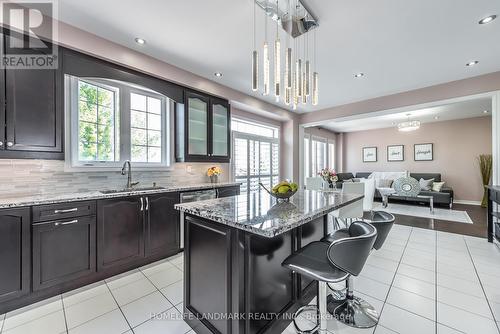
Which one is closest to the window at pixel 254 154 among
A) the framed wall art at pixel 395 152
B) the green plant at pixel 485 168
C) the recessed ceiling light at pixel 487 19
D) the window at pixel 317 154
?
the window at pixel 317 154

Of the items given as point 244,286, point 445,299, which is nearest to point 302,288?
point 244,286

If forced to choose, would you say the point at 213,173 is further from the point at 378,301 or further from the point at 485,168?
the point at 485,168

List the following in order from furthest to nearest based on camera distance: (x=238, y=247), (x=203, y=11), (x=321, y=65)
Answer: (x=321, y=65) → (x=203, y=11) → (x=238, y=247)

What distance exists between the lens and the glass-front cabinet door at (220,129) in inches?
149

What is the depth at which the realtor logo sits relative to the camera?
1.92 metres

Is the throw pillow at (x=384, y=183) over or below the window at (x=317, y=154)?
below

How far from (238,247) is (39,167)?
2.49 meters

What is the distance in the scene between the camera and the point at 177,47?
2.70 metres

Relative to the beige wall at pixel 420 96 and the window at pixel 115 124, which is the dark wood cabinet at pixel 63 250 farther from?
the beige wall at pixel 420 96

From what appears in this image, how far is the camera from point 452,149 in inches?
266

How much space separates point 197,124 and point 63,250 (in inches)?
91.9

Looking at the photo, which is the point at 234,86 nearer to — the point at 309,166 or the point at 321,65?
the point at 321,65

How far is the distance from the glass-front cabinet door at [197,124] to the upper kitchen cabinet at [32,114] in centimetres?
158

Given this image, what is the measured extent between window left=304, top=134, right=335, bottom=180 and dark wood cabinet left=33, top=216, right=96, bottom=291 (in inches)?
244
